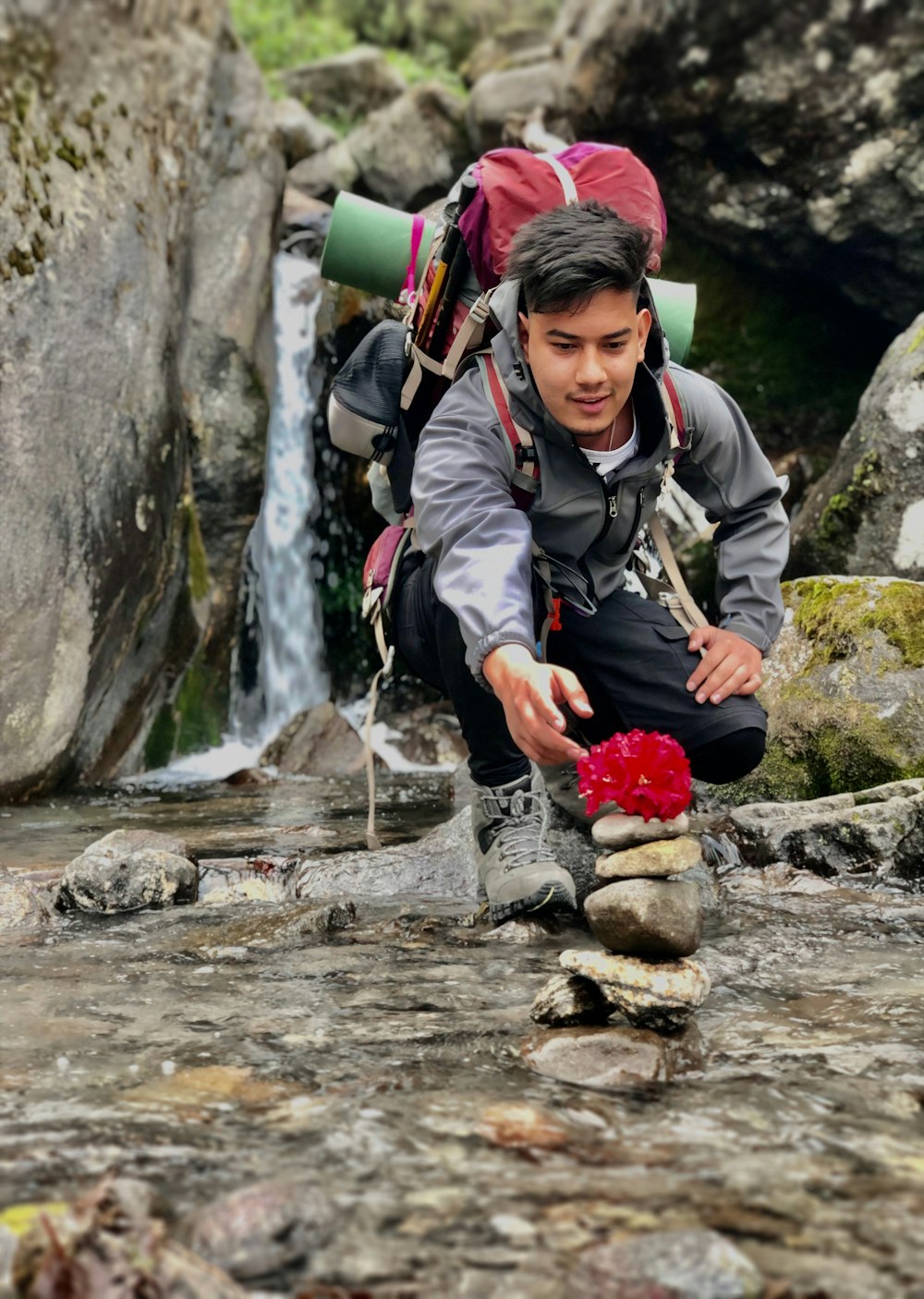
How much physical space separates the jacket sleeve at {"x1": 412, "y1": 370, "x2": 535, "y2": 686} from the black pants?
1.79 ft

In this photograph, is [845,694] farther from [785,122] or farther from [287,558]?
[785,122]

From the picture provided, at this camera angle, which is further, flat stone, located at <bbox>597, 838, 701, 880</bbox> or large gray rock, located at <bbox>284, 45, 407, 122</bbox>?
large gray rock, located at <bbox>284, 45, 407, 122</bbox>

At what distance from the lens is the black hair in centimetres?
346

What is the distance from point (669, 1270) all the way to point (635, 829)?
1.51 metres

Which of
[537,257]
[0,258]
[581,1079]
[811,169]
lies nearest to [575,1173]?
[581,1079]

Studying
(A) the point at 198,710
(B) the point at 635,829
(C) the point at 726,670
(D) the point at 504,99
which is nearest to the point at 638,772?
(B) the point at 635,829

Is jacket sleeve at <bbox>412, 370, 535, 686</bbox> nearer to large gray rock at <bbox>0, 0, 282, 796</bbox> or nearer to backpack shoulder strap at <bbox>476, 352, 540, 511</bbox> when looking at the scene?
backpack shoulder strap at <bbox>476, 352, 540, 511</bbox>

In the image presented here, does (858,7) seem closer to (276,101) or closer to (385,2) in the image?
(276,101)

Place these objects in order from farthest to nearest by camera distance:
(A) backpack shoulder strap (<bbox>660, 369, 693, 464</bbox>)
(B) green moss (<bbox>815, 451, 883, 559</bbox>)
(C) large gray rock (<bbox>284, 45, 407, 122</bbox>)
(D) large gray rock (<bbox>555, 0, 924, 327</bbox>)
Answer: (C) large gray rock (<bbox>284, 45, 407, 122</bbox>) → (D) large gray rock (<bbox>555, 0, 924, 327</bbox>) → (B) green moss (<bbox>815, 451, 883, 559</bbox>) → (A) backpack shoulder strap (<bbox>660, 369, 693, 464</bbox>)

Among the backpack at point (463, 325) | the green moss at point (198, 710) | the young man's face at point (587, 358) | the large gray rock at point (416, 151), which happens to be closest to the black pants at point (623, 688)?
the backpack at point (463, 325)

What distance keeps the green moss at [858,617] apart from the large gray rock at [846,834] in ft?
3.08

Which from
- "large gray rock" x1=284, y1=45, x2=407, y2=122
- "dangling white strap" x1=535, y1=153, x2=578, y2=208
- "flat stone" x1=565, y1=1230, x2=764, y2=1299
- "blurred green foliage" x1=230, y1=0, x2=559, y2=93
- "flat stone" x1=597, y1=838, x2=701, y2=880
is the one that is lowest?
"flat stone" x1=565, y1=1230, x2=764, y2=1299

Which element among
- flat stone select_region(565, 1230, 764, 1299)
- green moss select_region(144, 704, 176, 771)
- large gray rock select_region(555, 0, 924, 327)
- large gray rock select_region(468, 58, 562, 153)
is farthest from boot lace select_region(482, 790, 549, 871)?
large gray rock select_region(468, 58, 562, 153)

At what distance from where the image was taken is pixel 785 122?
9805 millimetres
